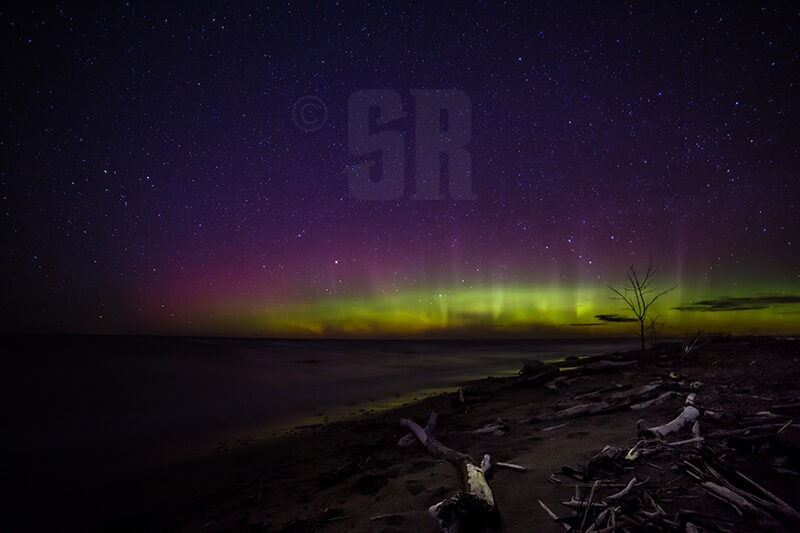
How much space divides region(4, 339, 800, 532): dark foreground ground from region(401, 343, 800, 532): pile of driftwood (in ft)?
0.07

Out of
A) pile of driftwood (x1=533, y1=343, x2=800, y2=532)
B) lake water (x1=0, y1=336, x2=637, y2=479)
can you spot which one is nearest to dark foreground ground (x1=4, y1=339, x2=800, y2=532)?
pile of driftwood (x1=533, y1=343, x2=800, y2=532)

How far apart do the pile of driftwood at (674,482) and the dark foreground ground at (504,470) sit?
20 millimetres

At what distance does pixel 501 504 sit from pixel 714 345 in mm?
16477

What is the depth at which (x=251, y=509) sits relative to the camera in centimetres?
518

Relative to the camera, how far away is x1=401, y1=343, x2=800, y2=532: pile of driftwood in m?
2.79

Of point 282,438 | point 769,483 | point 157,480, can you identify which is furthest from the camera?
point 282,438

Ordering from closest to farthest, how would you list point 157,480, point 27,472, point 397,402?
point 157,480 < point 27,472 < point 397,402

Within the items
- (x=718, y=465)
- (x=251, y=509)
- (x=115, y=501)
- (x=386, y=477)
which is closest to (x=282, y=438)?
(x=115, y=501)

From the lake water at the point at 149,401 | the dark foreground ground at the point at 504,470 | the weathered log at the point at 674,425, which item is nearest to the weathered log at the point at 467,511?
the dark foreground ground at the point at 504,470

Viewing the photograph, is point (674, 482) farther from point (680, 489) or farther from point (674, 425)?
point (674, 425)

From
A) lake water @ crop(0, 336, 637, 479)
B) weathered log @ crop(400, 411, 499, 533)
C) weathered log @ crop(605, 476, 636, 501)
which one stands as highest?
weathered log @ crop(605, 476, 636, 501)

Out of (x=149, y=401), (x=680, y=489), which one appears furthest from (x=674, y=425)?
(x=149, y=401)

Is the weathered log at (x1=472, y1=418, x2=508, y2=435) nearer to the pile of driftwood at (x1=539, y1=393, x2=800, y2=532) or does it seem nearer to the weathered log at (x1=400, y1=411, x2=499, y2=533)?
the pile of driftwood at (x1=539, y1=393, x2=800, y2=532)

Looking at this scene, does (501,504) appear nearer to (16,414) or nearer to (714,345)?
(714,345)
